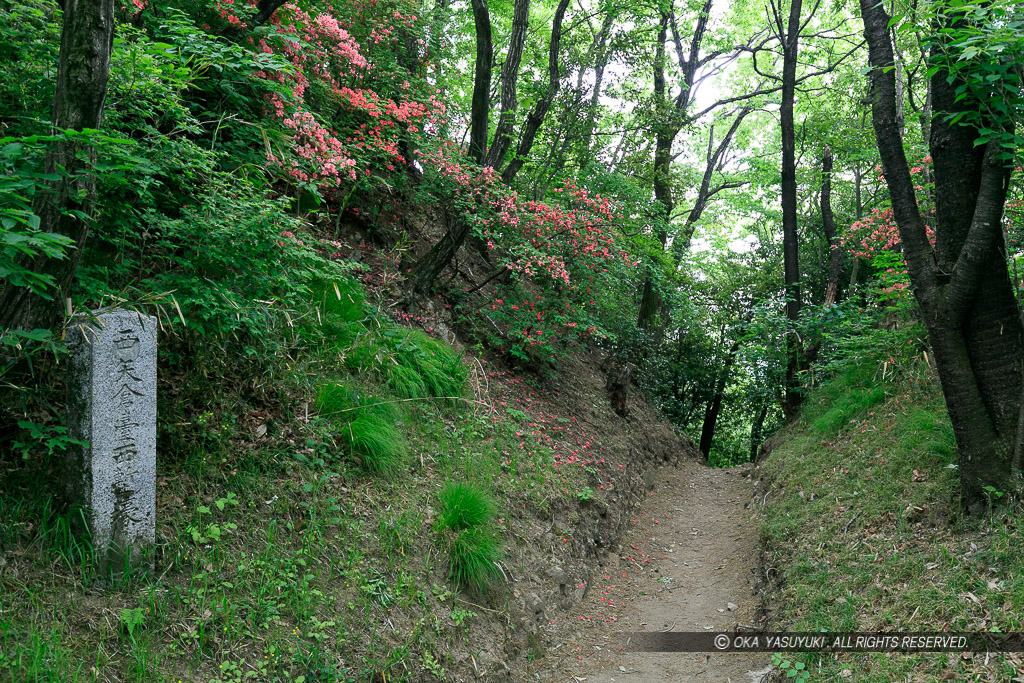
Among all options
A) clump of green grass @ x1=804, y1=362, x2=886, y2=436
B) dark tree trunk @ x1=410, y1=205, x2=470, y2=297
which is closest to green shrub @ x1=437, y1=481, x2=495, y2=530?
dark tree trunk @ x1=410, y1=205, x2=470, y2=297

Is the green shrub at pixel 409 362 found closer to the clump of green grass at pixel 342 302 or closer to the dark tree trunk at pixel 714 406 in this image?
the clump of green grass at pixel 342 302

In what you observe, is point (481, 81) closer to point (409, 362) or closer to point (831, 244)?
point (409, 362)

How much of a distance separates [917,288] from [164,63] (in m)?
6.02

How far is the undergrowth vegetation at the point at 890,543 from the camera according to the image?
367 cm

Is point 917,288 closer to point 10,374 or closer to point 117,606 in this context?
point 117,606

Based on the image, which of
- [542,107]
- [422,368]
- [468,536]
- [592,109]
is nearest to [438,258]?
[422,368]

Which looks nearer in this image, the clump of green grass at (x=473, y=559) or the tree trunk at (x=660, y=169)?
the clump of green grass at (x=473, y=559)

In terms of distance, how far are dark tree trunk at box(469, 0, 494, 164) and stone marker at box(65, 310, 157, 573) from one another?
5986mm

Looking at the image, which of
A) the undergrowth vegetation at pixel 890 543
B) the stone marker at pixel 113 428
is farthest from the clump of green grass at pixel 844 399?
the stone marker at pixel 113 428

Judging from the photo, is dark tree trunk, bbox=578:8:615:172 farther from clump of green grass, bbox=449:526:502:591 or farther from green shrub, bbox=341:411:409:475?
clump of green grass, bbox=449:526:502:591

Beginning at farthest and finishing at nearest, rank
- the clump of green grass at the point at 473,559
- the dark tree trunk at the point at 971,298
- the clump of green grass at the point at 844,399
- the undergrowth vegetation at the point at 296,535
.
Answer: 1. the clump of green grass at the point at 844,399
2. the clump of green grass at the point at 473,559
3. the dark tree trunk at the point at 971,298
4. the undergrowth vegetation at the point at 296,535

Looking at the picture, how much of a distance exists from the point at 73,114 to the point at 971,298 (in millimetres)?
6164

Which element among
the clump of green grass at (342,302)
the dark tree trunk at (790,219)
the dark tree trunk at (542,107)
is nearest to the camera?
the clump of green grass at (342,302)

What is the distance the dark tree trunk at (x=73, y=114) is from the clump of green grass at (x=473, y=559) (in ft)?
10.7
